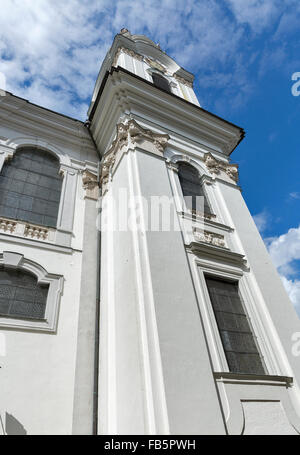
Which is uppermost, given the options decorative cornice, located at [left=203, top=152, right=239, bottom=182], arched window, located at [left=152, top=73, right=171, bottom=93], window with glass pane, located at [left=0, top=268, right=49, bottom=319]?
arched window, located at [left=152, top=73, right=171, bottom=93]

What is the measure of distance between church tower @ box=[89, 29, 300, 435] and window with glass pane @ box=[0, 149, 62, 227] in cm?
161

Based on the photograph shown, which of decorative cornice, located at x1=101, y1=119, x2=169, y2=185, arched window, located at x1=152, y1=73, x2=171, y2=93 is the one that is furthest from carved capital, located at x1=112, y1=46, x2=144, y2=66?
decorative cornice, located at x1=101, y1=119, x2=169, y2=185

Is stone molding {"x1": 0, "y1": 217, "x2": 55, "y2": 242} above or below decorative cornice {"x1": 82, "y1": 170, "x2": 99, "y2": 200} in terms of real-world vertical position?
below

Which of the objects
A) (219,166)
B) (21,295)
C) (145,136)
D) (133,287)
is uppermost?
(219,166)

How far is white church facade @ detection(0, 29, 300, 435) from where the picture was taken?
495 cm

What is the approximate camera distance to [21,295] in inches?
263

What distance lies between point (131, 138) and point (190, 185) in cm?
239

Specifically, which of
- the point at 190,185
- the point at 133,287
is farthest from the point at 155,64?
the point at 133,287

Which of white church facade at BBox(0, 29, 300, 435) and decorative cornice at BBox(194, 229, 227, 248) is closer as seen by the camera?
white church facade at BBox(0, 29, 300, 435)

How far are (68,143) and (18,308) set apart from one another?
6.98m

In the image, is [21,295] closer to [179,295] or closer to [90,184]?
[179,295]

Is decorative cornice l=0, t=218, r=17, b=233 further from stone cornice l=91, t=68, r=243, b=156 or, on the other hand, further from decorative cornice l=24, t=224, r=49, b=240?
stone cornice l=91, t=68, r=243, b=156

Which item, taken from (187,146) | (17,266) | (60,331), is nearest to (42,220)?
(17,266)
